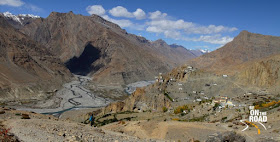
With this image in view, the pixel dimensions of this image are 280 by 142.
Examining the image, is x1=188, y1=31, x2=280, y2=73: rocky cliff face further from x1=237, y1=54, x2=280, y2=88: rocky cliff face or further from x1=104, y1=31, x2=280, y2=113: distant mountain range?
x1=237, y1=54, x2=280, y2=88: rocky cliff face

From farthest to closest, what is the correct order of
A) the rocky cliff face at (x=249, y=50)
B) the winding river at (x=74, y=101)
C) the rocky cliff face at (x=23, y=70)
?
the rocky cliff face at (x=249, y=50), the rocky cliff face at (x=23, y=70), the winding river at (x=74, y=101)

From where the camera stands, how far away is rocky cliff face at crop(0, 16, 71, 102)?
107188 mm

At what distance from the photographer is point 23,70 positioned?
127 m

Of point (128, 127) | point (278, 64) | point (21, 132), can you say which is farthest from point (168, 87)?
point (21, 132)

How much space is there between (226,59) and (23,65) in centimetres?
14052

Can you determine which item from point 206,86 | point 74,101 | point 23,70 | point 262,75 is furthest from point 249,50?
point 23,70

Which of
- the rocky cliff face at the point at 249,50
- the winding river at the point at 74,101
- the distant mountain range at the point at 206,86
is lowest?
the winding river at the point at 74,101

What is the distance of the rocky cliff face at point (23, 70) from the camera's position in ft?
352

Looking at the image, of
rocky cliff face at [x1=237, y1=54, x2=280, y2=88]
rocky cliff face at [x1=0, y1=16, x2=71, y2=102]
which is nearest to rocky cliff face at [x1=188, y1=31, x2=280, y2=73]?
rocky cliff face at [x1=237, y1=54, x2=280, y2=88]

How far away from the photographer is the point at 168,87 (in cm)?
7462

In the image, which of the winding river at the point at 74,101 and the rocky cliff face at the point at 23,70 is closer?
the winding river at the point at 74,101

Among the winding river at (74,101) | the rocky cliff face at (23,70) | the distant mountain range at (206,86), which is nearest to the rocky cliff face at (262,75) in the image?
the distant mountain range at (206,86)

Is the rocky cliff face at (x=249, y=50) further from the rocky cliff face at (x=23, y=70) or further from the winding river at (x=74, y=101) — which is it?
the rocky cliff face at (x=23, y=70)

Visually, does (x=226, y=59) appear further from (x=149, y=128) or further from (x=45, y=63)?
(x=149, y=128)
